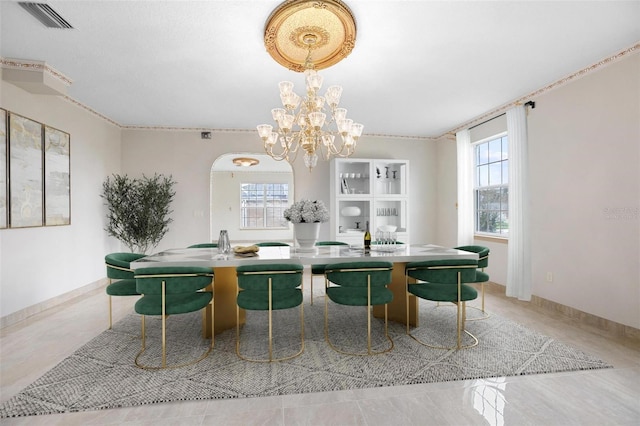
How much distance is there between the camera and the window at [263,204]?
398 inches

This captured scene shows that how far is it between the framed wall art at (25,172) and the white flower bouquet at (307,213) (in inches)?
111

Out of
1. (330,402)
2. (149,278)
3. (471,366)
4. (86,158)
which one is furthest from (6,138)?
(471,366)

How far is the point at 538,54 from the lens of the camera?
289cm

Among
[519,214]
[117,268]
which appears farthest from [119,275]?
[519,214]

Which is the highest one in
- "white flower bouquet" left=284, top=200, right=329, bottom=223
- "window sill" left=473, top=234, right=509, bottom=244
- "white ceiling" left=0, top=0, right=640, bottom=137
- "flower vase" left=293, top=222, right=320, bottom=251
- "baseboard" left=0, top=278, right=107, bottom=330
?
"white ceiling" left=0, top=0, right=640, bottom=137

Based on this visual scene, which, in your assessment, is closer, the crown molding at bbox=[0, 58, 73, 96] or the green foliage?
the crown molding at bbox=[0, 58, 73, 96]

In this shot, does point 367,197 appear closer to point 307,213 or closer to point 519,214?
point 519,214

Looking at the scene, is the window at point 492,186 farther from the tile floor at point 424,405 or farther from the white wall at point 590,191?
the tile floor at point 424,405

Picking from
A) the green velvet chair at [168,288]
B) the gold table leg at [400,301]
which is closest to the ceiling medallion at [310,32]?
the green velvet chair at [168,288]

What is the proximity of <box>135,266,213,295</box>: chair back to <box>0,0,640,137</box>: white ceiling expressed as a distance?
187 cm

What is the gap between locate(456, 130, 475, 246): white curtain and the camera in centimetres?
498

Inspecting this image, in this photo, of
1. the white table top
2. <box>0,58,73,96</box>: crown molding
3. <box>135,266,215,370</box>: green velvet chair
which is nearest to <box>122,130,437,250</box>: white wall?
<box>0,58,73,96</box>: crown molding

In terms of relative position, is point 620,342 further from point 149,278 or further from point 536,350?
point 149,278

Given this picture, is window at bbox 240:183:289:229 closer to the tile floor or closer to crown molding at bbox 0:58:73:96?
crown molding at bbox 0:58:73:96
